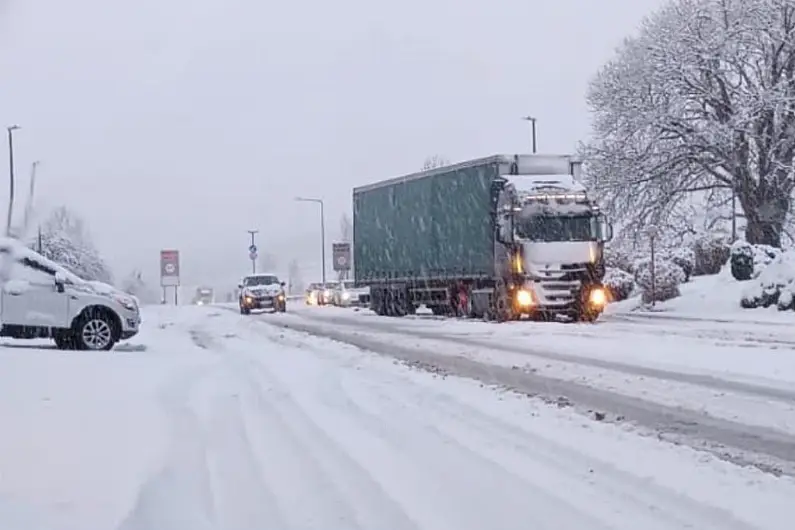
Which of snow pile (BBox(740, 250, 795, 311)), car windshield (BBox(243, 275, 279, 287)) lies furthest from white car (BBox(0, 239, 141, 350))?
car windshield (BBox(243, 275, 279, 287))

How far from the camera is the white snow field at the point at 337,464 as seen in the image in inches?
274

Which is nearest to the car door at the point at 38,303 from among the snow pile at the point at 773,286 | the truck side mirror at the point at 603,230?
the truck side mirror at the point at 603,230

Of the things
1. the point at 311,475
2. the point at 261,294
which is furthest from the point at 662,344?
the point at 261,294

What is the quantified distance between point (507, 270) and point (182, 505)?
75.7ft

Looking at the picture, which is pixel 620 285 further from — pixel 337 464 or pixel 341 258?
pixel 337 464

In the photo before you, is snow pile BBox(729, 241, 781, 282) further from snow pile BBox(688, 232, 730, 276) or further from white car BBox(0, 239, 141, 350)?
white car BBox(0, 239, 141, 350)

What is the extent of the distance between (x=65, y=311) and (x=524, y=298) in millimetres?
13567

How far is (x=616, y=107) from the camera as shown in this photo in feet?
154

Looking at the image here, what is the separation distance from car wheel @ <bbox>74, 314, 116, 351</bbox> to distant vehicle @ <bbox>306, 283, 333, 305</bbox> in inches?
1779

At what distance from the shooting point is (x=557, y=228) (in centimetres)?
2994

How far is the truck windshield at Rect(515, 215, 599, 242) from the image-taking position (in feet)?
97.3

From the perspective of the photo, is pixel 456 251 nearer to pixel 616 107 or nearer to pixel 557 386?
pixel 616 107

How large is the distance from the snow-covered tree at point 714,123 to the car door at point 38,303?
97.7 ft

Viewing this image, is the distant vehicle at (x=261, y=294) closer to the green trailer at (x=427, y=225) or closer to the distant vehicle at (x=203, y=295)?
the green trailer at (x=427, y=225)
